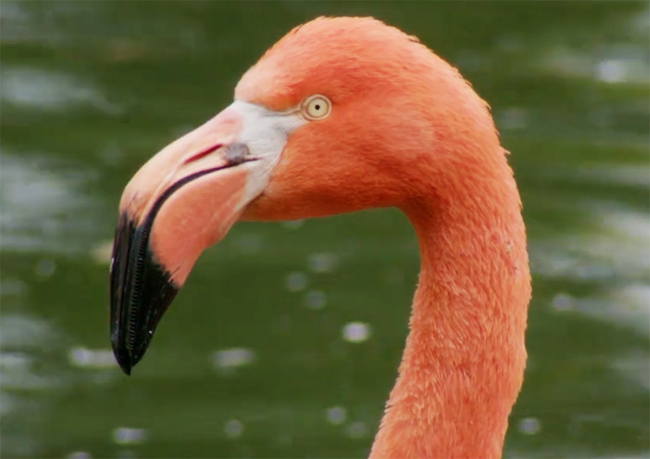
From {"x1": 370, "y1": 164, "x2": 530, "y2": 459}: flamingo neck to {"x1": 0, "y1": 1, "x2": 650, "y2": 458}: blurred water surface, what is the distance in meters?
2.51

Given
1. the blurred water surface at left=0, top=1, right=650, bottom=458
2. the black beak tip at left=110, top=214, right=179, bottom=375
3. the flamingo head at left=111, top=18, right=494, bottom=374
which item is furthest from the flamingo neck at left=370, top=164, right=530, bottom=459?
the blurred water surface at left=0, top=1, right=650, bottom=458

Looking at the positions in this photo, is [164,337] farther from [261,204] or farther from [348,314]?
[261,204]

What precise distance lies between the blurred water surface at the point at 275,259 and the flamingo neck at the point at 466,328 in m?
2.51

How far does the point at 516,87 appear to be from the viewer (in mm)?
8734

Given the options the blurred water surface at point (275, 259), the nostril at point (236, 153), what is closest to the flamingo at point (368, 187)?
the nostril at point (236, 153)

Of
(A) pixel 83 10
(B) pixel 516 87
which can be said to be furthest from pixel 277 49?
(A) pixel 83 10

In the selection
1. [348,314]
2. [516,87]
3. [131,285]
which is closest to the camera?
[131,285]

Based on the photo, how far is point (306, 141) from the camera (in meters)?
3.14

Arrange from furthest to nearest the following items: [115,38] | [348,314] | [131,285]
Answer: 1. [115,38]
2. [348,314]
3. [131,285]

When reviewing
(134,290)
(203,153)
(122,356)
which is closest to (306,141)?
(203,153)

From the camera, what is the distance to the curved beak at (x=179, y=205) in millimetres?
3047

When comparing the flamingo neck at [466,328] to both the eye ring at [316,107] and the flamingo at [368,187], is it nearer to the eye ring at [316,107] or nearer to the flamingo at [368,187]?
the flamingo at [368,187]

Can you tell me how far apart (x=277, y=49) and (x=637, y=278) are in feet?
13.5

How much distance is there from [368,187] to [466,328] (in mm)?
371
